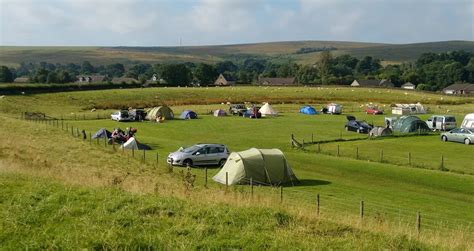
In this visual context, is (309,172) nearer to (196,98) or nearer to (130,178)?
(130,178)

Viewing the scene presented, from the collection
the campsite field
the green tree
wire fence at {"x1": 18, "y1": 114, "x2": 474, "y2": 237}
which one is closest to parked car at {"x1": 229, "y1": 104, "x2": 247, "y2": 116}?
the campsite field

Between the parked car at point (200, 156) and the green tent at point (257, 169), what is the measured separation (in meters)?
4.73

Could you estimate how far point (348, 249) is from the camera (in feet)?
34.4

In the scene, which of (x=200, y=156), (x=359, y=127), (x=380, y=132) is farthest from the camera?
(x=359, y=127)

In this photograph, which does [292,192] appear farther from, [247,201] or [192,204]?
[192,204]

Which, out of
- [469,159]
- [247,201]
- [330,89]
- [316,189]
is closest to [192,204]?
[247,201]

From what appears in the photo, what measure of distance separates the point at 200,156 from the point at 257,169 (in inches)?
249

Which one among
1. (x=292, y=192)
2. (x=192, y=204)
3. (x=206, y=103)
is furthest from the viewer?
(x=206, y=103)

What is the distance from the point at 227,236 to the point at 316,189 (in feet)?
53.2

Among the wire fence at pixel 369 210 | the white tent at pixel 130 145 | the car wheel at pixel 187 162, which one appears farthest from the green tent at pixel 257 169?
the white tent at pixel 130 145

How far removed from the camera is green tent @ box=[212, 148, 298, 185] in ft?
91.3

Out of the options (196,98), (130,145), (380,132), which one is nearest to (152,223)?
(130,145)

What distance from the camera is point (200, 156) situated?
3350 cm

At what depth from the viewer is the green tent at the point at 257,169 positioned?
27828 mm
